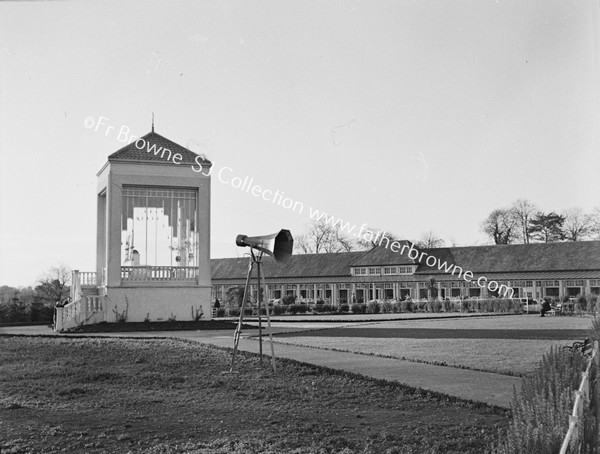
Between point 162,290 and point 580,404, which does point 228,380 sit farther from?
point 162,290

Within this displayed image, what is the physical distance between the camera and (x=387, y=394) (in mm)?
7863

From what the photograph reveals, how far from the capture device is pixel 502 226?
79375 mm

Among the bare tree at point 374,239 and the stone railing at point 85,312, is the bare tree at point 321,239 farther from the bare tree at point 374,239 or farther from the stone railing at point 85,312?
the stone railing at point 85,312

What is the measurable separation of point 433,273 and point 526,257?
927 cm

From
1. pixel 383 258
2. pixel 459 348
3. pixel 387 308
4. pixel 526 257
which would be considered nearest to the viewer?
pixel 459 348

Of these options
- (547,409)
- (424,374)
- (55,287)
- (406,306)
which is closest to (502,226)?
(406,306)

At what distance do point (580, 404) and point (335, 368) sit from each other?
24.5 ft

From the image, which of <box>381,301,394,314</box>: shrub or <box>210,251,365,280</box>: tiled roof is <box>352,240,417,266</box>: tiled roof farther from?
<box>381,301,394,314</box>: shrub

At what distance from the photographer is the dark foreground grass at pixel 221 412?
5.54m

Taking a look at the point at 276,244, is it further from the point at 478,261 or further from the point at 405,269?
the point at 405,269

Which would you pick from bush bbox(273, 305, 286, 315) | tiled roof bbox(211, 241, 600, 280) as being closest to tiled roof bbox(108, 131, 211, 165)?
bush bbox(273, 305, 286, 315)

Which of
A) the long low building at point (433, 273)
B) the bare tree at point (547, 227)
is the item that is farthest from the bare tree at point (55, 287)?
the bare tree at point (547, 227)

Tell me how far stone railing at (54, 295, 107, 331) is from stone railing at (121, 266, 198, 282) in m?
1.17

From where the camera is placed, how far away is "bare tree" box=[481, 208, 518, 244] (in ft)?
257
